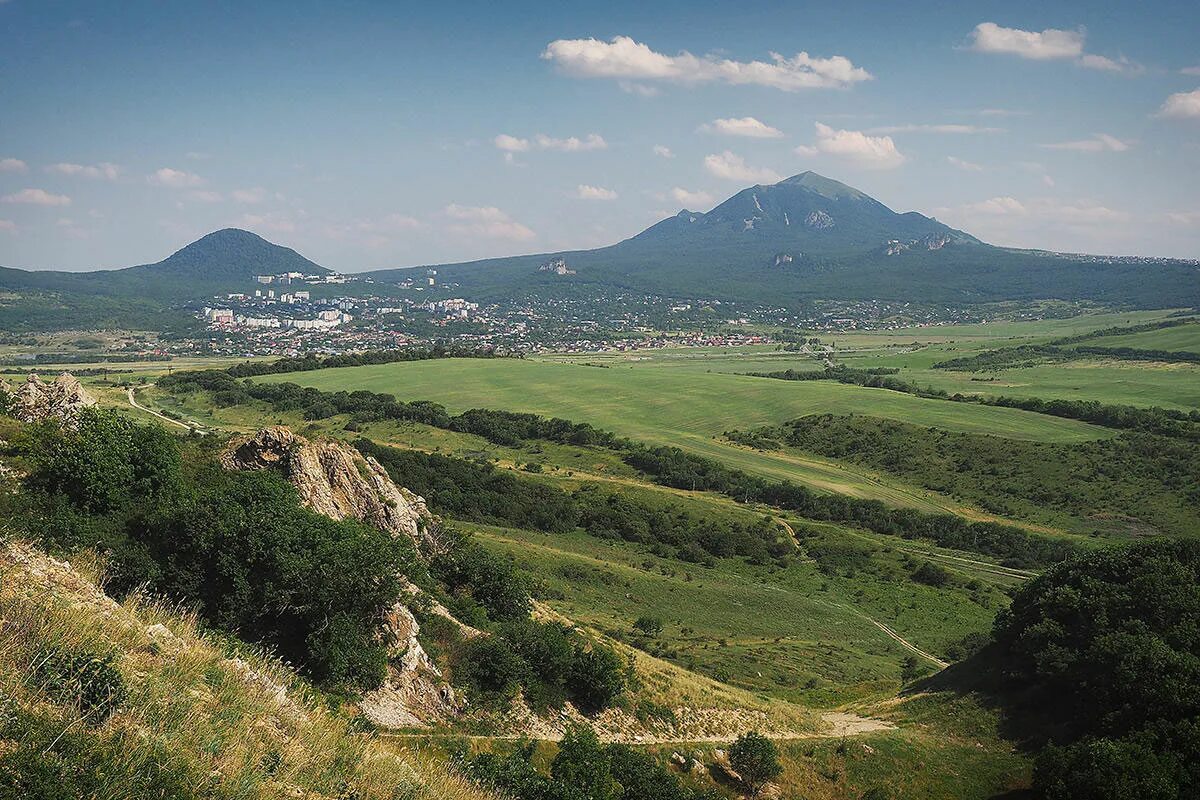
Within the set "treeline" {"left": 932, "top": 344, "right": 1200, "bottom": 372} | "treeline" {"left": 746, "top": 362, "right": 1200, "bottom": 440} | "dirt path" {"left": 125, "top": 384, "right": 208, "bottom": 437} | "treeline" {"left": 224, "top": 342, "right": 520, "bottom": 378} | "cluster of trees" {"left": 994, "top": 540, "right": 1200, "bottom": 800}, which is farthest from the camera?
"treeline" {"left": 932, "top": 344, "right": 1200, "bottom": 372}

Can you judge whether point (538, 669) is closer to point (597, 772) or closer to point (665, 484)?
point (597, 772)

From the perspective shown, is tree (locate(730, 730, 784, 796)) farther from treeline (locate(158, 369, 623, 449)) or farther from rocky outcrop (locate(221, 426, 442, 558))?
treeline (locate(158, 369, 623, 449))

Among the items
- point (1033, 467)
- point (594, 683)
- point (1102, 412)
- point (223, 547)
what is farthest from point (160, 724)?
point (1102, 412)

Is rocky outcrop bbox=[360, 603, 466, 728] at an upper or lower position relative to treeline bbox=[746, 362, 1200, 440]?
upper

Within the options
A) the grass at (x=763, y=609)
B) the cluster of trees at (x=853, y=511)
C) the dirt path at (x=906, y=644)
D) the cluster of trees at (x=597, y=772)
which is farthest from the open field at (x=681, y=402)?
the cluster of trees at (x=597, y=772)

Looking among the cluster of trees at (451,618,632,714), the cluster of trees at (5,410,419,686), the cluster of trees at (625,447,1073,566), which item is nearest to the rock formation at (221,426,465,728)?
the cluster of trees at (5,410,419,686)
